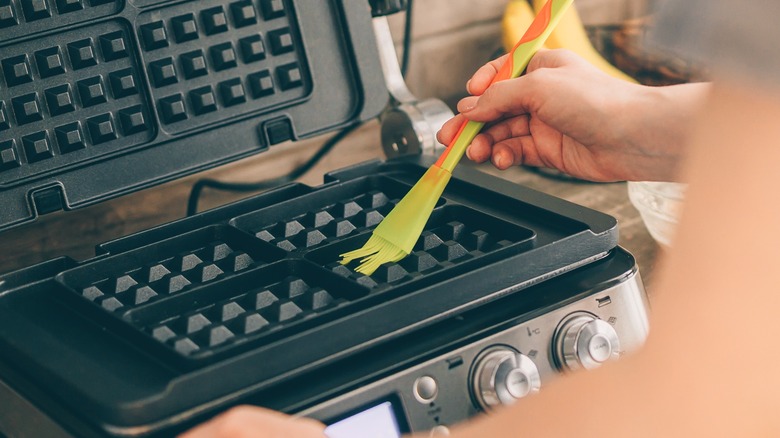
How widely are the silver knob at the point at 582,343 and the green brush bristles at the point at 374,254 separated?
0.19 meters

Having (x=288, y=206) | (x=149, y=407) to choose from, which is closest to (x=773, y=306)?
(x=149, y=407)

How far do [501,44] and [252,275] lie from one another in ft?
3.13

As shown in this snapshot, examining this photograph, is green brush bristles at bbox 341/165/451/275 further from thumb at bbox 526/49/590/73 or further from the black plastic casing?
thumb at bbox 526/49/590/73

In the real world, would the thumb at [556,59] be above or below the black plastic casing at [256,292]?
above

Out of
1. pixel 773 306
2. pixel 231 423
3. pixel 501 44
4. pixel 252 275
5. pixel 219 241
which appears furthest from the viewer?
pixel 501 44

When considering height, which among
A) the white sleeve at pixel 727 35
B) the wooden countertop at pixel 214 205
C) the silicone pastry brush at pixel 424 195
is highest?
the white sleeve at pixel 727 35

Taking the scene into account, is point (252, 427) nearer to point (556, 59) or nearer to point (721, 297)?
point (721, 297)

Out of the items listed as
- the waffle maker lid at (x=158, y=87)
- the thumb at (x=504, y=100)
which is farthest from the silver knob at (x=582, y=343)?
the waffle maker lid at (x=158, y=87)

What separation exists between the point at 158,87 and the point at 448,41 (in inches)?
26.8

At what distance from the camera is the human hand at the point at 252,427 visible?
70 centimetres

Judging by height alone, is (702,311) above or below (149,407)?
above

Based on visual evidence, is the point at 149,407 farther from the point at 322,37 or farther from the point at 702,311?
the point at 322,37

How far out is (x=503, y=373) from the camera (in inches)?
33.0

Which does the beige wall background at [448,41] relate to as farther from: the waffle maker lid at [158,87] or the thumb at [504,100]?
the thumb at [504,100]
